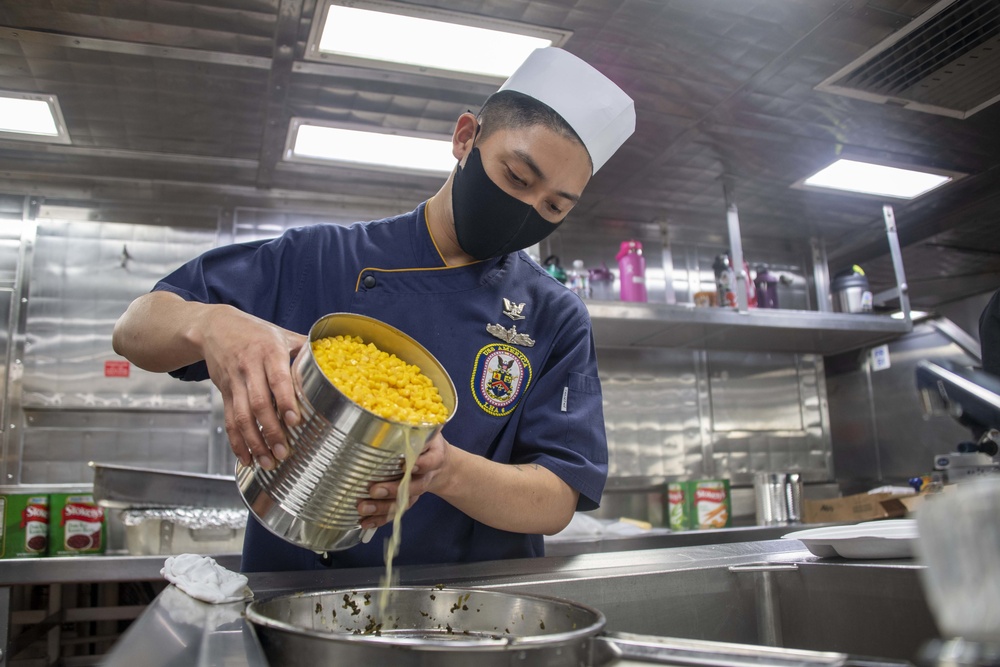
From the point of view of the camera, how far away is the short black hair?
1329 mm

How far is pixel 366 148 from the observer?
11.5 ft

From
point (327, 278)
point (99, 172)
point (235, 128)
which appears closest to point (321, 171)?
point (235, 128)

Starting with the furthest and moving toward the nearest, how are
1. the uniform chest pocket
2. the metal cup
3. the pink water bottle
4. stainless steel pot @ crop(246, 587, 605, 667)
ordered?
the metal cup
the pink water bottle
the uniform chest pocket
stainless steel pot @ crop(246, 587, 605, 667)

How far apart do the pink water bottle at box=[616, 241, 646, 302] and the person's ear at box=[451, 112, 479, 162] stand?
264 cm

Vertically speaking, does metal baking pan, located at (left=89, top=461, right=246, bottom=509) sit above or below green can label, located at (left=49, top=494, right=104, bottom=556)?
above

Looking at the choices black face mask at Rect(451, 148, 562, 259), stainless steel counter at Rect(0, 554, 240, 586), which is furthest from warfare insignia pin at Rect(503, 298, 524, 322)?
stainless steel counter at Rect(0, 554, 240, 586)

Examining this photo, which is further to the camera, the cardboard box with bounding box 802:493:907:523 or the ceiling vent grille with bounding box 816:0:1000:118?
the cardboard box with bounding box 802:493:907:523

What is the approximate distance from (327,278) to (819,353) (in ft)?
14.2

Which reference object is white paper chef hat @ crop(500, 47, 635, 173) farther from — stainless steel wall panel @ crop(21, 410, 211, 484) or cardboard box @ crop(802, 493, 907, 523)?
stainless steel wall panel @ crop(21, 410, 211, 484)

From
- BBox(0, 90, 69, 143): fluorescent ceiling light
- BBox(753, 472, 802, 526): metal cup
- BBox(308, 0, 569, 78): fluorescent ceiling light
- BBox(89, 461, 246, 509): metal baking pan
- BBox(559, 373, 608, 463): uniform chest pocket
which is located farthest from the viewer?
BBox(753, 472, 802, 526): metal cup

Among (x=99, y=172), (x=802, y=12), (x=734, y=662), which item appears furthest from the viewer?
(x=99, y=172)

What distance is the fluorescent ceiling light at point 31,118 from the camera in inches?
121

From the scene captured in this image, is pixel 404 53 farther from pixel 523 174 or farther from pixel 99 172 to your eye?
pixel 99 172

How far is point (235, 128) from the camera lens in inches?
132
